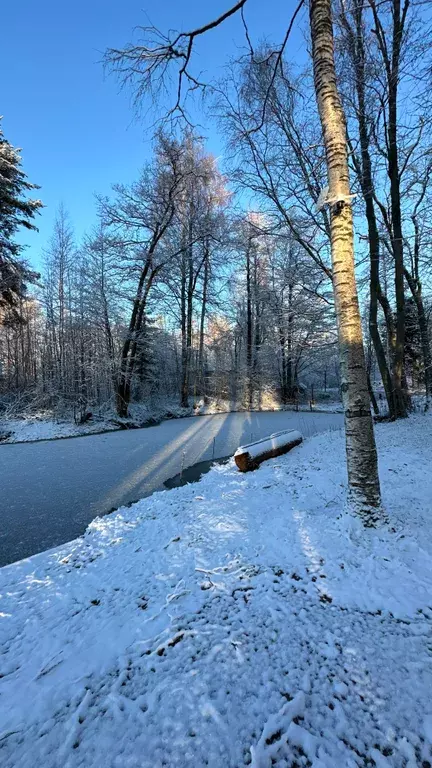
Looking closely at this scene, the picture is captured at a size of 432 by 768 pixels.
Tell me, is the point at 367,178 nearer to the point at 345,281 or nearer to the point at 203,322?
the point at 345,281

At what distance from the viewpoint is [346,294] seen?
2.95m

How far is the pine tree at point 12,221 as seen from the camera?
1070 centimetres

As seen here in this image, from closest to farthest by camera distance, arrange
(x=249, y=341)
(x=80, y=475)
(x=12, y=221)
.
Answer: (x=80, y=475), (x=12, y=221), (x=249, y=341)

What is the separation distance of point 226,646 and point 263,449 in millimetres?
4838

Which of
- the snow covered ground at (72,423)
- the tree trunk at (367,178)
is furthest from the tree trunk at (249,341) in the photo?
the tree trunk at (367,178)

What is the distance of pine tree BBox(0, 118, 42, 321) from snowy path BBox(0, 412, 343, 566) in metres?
6.04

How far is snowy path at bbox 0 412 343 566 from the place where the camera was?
164 inches

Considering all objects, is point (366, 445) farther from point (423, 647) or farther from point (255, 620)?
point (255, 620)

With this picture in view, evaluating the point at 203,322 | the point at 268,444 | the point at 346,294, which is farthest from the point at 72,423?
the point at 346,294

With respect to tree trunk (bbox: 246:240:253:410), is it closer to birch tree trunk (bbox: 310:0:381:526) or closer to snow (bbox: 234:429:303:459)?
snow (bbox: 234:429:303:459)

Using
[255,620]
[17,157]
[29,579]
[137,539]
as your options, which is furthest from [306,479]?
[17,157]

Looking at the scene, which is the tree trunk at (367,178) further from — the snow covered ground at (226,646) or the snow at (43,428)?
the snow at (43,428)

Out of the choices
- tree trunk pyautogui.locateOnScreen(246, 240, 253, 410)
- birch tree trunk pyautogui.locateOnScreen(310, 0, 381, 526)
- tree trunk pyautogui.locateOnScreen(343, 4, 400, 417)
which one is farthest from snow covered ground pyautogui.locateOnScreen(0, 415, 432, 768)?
tree trunk pyautogui.locateOnScreen(246, 240, 253, 410)

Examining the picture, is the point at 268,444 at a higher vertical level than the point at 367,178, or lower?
lower
